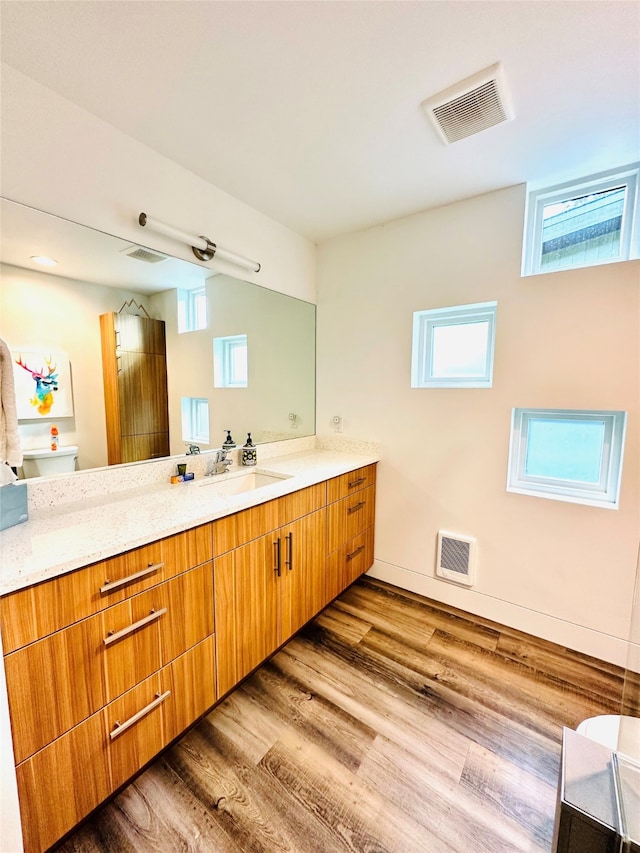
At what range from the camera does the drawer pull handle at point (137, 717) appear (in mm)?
1053

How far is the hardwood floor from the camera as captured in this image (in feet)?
3.47

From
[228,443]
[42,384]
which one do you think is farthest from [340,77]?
[228,443]

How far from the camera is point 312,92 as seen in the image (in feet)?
4.23

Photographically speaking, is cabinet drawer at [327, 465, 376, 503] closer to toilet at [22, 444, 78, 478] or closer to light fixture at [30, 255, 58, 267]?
toilet at [22, 444, 78, 478]

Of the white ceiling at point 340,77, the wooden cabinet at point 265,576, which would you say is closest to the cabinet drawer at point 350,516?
the wooden cabinet at point 265,576

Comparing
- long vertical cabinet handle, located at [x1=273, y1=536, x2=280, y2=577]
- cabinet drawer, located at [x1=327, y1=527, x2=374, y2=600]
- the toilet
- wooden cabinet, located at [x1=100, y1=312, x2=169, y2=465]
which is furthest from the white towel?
cabinet drawer, located at [x1=327, y1=527, x2=374, y2=600]

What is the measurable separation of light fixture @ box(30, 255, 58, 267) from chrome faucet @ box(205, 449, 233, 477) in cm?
114

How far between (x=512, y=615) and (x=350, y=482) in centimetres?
122

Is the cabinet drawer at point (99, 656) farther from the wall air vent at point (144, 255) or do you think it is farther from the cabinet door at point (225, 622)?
the wall air vent at point (144, 255)

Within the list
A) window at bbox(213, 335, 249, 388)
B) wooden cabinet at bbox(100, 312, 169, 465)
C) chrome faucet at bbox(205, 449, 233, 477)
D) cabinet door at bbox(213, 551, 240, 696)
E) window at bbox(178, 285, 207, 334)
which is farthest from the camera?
window at bbox(213, 335, 249, 388)

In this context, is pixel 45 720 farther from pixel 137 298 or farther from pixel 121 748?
pixel 137 298

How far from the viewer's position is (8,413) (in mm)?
1084

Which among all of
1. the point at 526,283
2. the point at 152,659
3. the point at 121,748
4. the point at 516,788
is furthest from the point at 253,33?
the point at 516,788

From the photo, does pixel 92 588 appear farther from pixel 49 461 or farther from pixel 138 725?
pixel 49 461
